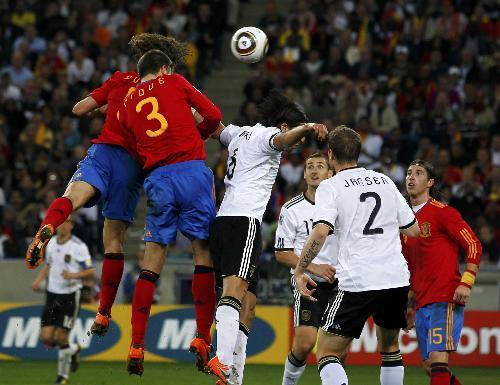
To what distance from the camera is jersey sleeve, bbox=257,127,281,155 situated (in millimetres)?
10078

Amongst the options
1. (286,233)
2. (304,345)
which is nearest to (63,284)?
(286,233)

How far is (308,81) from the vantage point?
2216 centimetres

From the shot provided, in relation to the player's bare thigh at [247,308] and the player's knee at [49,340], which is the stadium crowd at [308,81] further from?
the player's bare thigh at [247,308]

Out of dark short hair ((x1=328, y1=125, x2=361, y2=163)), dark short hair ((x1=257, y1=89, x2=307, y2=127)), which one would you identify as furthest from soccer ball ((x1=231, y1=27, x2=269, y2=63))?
dark short hair ((x1=328, y1=125, x2=361, y2=163))

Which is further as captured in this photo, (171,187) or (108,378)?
(108,378)

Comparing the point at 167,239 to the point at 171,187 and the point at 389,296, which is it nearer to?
the point at 171,187

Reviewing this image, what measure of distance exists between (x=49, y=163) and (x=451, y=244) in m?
11.0

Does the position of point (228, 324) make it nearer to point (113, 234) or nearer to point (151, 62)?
point (113, 234)

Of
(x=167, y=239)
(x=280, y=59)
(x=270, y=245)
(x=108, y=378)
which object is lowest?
(x=108, y=378)

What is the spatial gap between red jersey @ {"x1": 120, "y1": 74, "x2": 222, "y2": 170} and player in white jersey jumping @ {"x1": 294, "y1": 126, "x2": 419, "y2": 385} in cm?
121

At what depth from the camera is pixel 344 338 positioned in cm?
959

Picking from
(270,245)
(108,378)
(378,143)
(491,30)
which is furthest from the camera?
(491,30)

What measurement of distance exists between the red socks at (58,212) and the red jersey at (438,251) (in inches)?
135

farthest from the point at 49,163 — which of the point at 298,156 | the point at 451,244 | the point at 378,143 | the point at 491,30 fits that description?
the point at 451,244
